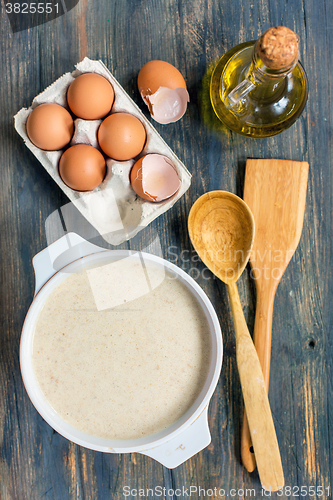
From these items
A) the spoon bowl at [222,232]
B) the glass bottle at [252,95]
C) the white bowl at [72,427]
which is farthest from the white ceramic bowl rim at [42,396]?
the glass bottle at [252,95]

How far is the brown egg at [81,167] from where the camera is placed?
25.7 inches

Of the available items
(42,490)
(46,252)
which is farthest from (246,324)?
(42,490)

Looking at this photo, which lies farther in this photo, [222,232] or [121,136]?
[222,232]

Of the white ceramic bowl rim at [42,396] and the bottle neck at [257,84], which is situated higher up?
the bottle neck at [257,84]

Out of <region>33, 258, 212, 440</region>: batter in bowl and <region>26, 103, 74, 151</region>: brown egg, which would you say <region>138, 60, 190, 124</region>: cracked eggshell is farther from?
<region>33, 258, 212, 440</region>: batter in bowl

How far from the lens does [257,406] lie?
730 mm

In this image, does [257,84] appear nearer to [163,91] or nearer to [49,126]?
[163,91]

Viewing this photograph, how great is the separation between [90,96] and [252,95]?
0.32 m

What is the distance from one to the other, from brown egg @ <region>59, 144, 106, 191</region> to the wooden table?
116mm

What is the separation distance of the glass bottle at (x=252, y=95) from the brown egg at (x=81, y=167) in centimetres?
29

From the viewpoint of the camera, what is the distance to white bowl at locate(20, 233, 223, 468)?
0.65m

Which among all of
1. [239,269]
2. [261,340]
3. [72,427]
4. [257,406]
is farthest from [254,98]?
[72,427]

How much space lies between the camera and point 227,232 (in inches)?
30.0

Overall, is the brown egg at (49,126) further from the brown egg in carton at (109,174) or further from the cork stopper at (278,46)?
the cork stopper at (278,46)
